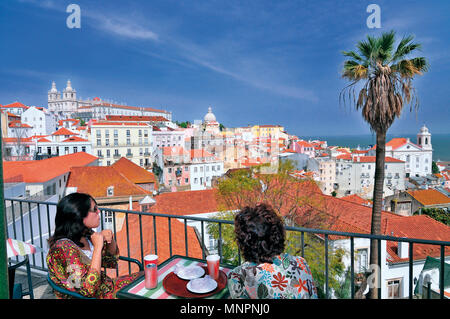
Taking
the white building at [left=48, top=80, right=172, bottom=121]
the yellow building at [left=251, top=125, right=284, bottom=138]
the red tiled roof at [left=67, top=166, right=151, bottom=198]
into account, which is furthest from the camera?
A: the yellow building at [left=251, top=125, right=284, bottom=138]

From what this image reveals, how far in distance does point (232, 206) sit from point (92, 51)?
1299 cm

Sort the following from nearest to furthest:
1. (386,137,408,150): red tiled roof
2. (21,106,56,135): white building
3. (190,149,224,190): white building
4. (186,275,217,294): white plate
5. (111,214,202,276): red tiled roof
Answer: (186,275,217,294): white plate < (111,214,202,276): red tiled roof < (21,106,56,135): white building < (190,149,224,190): white building < (386,137,408,150): red tiled roof

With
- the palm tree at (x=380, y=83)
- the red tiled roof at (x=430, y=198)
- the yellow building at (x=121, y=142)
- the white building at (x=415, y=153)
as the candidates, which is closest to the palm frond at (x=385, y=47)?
the palm tree at (x=380, y=83)

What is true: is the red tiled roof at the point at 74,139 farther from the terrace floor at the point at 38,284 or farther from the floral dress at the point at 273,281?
the floral dress at the point at 273,281

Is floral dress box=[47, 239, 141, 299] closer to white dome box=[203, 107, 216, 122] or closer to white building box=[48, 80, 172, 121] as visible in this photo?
white building box=[48, 80, 172, 121]

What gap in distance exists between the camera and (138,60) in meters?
15.2

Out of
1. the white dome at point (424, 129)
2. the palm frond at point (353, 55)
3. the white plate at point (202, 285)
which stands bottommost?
the white plate at point (202, 285)

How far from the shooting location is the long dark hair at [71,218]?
178cm

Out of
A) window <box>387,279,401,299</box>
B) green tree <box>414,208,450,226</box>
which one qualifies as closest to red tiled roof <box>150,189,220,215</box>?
window <box>387,279,401,299</box>

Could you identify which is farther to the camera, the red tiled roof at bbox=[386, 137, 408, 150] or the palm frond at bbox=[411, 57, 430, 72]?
the red tiled roof at bbox=[386, 137, 408, 150]

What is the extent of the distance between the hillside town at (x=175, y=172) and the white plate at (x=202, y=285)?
686 millimetres

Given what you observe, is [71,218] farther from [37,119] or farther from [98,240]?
[37,119]

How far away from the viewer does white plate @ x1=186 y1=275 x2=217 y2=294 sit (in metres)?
1.57

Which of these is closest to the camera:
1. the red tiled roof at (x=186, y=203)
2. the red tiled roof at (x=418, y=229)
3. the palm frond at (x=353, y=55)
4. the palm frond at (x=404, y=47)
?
the palm frond at (x=404, y=47)
